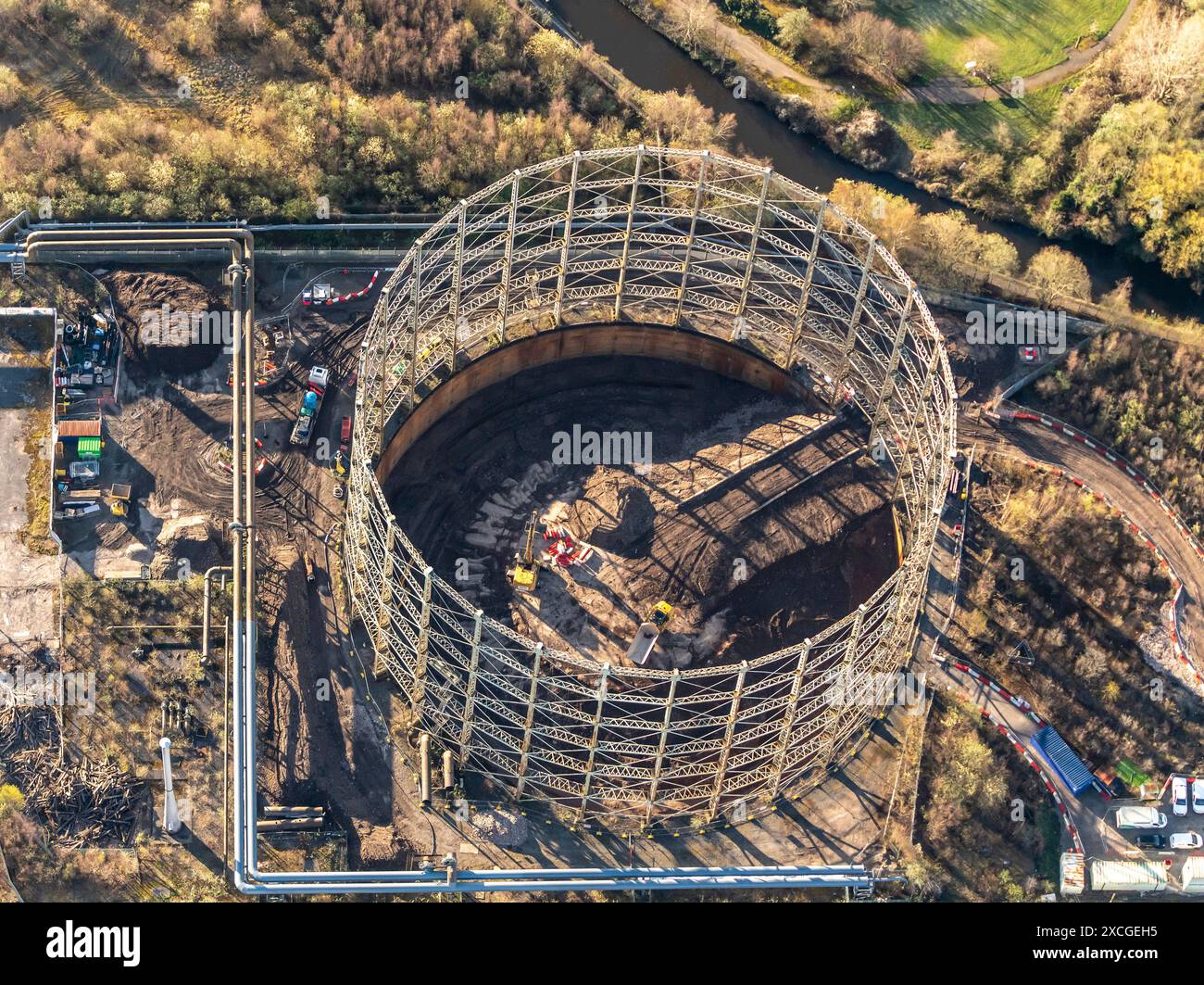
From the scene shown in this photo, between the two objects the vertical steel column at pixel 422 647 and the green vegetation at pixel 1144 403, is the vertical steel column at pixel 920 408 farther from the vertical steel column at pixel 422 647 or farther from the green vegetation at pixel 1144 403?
the vertical steel column at pixel 422 647

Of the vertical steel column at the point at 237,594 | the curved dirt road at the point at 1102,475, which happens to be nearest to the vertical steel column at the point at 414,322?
the vertical steel column at the point at 237,594

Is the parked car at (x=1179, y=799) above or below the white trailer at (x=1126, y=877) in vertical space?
above

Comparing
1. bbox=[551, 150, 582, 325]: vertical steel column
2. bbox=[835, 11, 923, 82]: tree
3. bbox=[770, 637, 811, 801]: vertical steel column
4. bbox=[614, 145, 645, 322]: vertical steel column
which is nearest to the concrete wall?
bbox=[551, 150, 582, 325]: vertical steel column

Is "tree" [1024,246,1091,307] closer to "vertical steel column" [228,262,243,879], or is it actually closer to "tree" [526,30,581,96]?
"tree" [526,30,581,96]

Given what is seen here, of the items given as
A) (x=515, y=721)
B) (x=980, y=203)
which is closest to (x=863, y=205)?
(x=980, y=203)

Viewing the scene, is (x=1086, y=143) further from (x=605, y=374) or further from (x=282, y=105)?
(x=282, y=105)

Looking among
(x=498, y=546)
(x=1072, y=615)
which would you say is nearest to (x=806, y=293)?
(x=498, y=546)

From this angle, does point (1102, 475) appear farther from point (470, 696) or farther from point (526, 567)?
point (470, 696)
